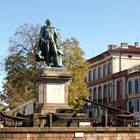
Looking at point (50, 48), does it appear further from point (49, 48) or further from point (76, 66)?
point (76, 66)

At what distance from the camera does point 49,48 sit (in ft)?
85.6

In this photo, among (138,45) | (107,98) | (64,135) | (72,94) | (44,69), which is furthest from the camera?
(138,45)

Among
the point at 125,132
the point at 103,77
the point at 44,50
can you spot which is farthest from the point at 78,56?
the point at 103,77

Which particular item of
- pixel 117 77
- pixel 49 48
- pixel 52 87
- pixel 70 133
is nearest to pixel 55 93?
pixel 52 87

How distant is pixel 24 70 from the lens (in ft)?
155

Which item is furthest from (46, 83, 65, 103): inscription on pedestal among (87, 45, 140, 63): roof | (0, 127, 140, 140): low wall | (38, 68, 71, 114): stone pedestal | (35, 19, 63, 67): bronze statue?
(87, 45, 140, 63): roof

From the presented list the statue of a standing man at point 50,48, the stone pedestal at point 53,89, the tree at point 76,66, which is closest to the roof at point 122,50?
the tree at point 76,66

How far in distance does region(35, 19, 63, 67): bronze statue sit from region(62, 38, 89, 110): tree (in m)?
21.3

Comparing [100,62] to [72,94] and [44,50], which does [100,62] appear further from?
[44,50]

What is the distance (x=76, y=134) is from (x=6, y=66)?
2756cm

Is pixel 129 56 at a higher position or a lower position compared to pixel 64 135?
higher

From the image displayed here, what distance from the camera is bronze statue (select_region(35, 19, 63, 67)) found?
26.0 m

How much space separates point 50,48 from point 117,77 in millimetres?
49804

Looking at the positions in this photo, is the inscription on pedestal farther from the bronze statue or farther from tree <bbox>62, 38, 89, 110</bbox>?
tree <bbox>62, 38, 89, 110</bbox>
